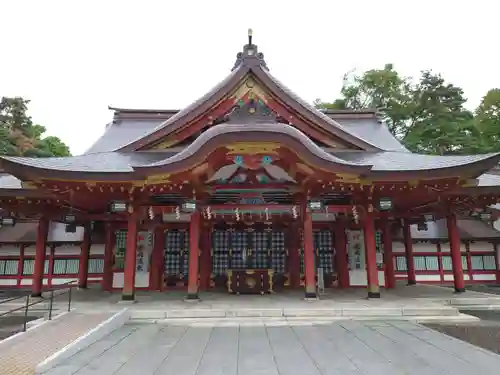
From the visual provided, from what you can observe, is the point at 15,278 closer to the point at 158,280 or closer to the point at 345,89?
the point at 158,280

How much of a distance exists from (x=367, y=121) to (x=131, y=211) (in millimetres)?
12334

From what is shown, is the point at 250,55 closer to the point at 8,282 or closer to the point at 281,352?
the point at 281,352

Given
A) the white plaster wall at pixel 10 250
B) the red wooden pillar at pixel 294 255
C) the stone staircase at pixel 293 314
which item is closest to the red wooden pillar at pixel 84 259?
the white plaster wall at pixel 10 250

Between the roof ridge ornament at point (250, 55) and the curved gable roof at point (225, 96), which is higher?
the roof ridge ornament at point (250, 55)

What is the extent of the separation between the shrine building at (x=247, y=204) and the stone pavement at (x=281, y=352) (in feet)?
8.95

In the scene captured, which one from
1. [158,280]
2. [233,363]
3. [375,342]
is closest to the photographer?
[233,363]

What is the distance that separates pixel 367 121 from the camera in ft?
54.5

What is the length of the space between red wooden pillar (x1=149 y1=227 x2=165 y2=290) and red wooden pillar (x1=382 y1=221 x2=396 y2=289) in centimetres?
855

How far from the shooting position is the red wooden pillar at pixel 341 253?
12859 mm

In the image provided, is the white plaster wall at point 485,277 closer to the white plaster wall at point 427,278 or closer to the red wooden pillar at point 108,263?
the white plaster wall at point 427,278

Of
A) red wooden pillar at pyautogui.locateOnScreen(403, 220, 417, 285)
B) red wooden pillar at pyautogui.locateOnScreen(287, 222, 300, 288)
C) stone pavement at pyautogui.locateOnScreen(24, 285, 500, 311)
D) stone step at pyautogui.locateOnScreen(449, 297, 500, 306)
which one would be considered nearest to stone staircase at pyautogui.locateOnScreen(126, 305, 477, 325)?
stone pavement at pyautogui.locateOnScreen(24, 285, 500, 311)

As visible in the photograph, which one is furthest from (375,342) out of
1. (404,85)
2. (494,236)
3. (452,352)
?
(404,85)

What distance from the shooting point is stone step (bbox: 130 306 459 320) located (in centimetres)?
808

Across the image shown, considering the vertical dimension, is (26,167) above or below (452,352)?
above
